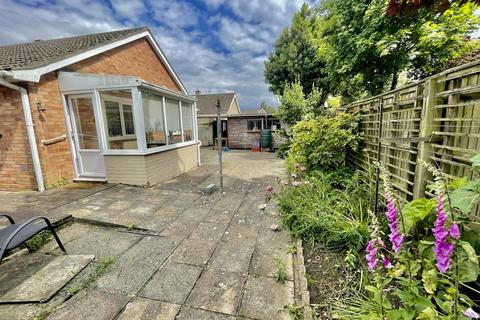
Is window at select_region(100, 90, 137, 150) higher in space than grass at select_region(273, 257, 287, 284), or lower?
higher

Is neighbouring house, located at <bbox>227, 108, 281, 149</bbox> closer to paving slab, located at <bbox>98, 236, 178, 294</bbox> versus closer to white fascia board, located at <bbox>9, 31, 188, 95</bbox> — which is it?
white fascia board, located at <bbox>9, 31, 188, 95</bbox>

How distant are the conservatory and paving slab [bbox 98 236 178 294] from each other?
2.77 meters

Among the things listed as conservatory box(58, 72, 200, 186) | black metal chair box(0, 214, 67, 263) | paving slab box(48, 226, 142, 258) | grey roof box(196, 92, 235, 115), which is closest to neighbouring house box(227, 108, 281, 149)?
grey roof box(196, 92, 235, 115)

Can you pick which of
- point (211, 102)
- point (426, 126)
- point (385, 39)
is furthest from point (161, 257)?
point (211, 102)

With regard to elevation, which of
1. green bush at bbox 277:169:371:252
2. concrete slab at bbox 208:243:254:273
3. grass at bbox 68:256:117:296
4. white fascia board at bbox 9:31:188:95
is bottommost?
concrete slab at bbox 208:243:254:273

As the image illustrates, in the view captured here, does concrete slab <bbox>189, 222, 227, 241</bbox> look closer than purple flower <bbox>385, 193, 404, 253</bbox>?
No

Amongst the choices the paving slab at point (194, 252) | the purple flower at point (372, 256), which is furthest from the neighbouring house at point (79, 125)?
the purple flower at point (372, 256)

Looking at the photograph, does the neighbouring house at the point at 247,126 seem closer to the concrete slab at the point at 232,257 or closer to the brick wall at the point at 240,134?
the brick wall at the point at 240,134

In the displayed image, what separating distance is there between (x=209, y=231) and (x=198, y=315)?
1420 millimetres

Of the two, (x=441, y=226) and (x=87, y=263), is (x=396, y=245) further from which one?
(x=87, y=263)

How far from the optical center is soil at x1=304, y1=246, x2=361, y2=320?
1.76 meters

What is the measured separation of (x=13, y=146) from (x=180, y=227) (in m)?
4.81

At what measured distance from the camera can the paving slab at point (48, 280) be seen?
1.89 meters

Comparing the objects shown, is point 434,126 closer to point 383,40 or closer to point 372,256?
point 372,256
